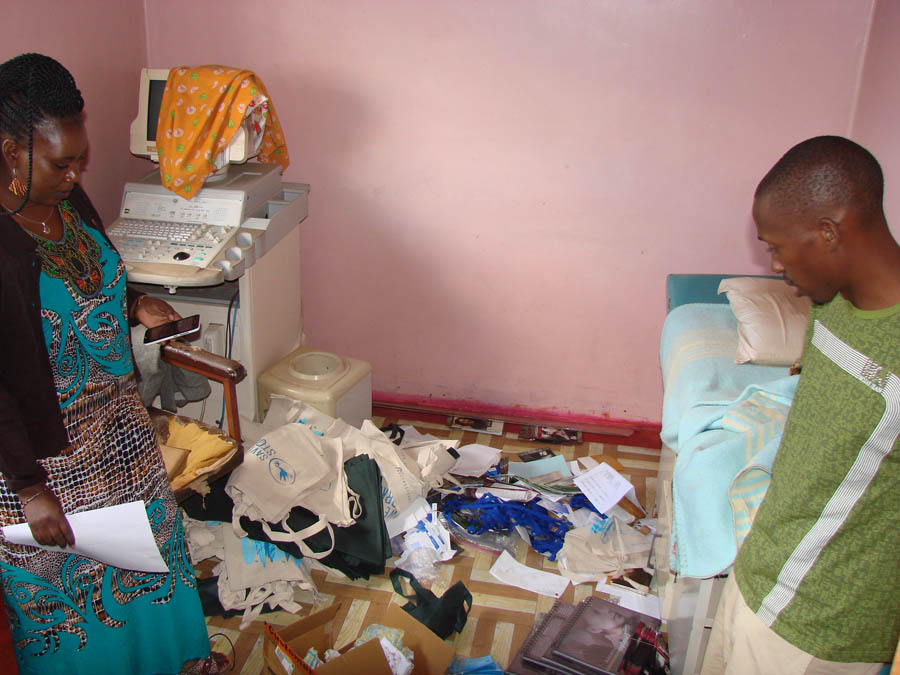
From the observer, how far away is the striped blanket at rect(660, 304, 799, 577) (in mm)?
1631

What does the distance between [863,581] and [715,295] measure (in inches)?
66.9

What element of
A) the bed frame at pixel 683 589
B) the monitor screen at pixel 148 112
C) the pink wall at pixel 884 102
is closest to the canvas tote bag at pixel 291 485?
the bed frame at pixel 683 589

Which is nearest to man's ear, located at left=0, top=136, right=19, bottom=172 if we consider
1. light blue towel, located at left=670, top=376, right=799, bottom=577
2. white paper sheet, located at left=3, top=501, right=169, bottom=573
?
white paper sheet, located at left=3, top=501, right=169, bottom=573

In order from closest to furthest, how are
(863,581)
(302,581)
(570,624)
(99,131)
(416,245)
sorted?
(863,581) < (570,624) < (302,581) < (99,131) < (416,245)

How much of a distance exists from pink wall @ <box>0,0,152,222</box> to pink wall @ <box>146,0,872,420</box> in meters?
0.17

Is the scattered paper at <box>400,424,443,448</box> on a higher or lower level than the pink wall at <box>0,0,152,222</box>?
lower

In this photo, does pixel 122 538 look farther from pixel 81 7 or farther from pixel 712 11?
pixel 712 11

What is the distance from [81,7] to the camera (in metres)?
2.77

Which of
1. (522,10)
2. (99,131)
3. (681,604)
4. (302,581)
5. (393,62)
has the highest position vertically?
(522,10)

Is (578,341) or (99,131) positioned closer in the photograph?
(99,131)

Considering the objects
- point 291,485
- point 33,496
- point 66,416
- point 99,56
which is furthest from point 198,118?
point 33,496

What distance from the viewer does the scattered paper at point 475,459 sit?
2.99 m

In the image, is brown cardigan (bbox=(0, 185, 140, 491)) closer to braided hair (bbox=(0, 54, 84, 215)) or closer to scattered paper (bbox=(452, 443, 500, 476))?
braided hair (bbox=(0, 54, 84, 215))

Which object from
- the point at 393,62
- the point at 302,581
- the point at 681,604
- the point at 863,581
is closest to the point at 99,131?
the point at 393,62
